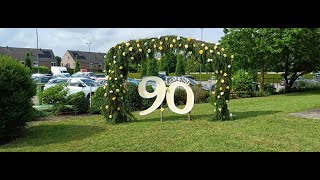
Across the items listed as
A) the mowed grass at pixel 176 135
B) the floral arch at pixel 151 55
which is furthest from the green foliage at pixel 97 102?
the floral arch at pixel 151 55

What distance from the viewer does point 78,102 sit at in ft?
36.3

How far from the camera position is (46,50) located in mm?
66875

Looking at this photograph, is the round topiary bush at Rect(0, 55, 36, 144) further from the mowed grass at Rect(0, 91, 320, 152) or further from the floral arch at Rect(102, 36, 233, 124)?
the floral arch at Rect(102, 36, 233, 124)

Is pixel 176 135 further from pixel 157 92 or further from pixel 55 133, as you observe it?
pixel 55 133

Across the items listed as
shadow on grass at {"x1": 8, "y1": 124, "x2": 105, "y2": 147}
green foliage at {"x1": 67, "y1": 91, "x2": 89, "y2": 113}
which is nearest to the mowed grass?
shadow on grass at {"x1": 8, "y1": 124, "x2": 105, "y2": 147}

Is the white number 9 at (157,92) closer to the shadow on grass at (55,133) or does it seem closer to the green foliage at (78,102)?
the shadow on grass at (55,133)

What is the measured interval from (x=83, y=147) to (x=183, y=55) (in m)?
4.24

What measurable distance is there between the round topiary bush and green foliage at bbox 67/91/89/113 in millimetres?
3678

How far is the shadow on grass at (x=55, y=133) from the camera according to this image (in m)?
6.72

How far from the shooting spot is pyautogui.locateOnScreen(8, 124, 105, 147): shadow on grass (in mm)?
6722

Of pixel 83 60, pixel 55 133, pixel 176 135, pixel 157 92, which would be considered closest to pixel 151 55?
pixel 157 92
